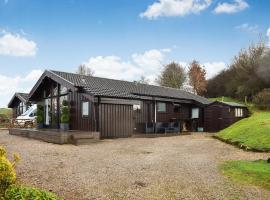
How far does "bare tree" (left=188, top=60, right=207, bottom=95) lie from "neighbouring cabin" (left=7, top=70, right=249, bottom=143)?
19.9 metres

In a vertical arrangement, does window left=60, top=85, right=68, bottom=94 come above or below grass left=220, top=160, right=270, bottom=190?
above

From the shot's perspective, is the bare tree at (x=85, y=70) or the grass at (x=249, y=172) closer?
the grass at (x=249, y=172)

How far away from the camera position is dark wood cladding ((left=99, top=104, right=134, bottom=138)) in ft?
57.4

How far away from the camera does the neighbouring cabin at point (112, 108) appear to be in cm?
1772

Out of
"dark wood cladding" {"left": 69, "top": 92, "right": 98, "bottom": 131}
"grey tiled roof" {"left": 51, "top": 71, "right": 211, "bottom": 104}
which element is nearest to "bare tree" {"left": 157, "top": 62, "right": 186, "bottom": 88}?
"grey tiled roof" {"left": 51, "top": 71, "right": 211, "bottom": 104}

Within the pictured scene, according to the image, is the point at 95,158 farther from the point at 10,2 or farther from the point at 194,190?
the point at 10,2

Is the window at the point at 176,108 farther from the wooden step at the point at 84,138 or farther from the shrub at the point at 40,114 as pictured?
the shrub at the point at 40,114

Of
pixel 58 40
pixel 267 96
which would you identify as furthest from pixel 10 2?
pixel 267 96

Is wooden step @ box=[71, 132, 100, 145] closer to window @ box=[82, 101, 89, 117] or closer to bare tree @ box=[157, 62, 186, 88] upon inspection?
window @ box=[82, 101, 89, 117]

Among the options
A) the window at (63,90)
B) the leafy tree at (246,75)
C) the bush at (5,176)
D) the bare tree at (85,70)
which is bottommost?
the bush at (5,176)

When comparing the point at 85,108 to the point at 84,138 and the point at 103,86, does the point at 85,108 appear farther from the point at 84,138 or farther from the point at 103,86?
the point at 84,138

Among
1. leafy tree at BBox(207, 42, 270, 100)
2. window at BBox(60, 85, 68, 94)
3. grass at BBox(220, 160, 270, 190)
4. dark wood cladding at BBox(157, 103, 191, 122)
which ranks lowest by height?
grass at BBox(220, 160, 270, 190)

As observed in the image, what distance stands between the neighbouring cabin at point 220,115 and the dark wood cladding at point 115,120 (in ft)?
31.7

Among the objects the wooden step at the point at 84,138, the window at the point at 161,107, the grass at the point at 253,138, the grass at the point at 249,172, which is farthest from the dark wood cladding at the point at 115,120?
the grass at the point at 249,172
